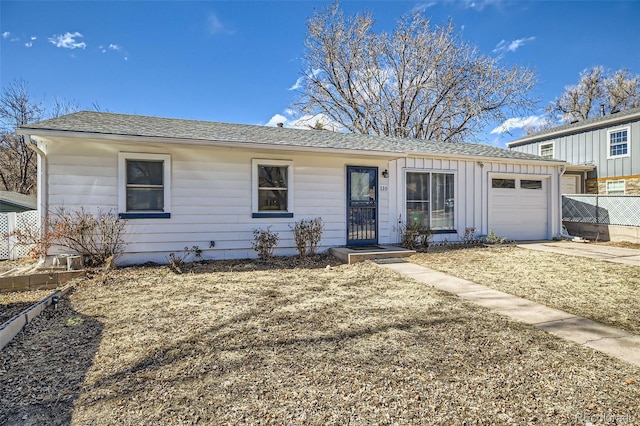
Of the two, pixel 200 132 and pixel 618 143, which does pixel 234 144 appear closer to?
pixel 200 132

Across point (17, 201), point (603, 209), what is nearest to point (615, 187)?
point (603, 209)

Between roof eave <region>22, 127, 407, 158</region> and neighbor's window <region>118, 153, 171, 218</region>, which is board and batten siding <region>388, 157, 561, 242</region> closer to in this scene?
roof eave <region>22, 127, 407, 158</region>

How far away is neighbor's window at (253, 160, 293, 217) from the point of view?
25.5 feet

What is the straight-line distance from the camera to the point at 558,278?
19.0ft

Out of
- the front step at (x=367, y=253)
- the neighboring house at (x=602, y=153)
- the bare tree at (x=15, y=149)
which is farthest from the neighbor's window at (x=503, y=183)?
the bare tree at (x=15, y=149)

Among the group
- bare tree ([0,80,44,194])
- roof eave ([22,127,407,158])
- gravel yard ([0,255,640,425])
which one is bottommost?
gravel yard ([0,255,640,425])

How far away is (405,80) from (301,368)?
2045 cm

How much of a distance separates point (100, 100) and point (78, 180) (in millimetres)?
13273

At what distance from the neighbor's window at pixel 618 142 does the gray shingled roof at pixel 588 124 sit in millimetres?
430

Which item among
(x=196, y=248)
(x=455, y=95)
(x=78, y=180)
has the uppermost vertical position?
(x=455, y=95)

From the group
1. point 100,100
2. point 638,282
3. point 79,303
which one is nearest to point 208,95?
point 100,100

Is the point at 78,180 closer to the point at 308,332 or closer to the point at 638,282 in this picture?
the point at 308,332

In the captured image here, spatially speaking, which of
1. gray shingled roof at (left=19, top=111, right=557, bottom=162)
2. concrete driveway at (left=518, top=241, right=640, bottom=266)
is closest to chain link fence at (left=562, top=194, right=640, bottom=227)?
concrete driveway at (left=518, top=241, right=640, bottom=266)

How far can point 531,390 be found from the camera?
2.30m
